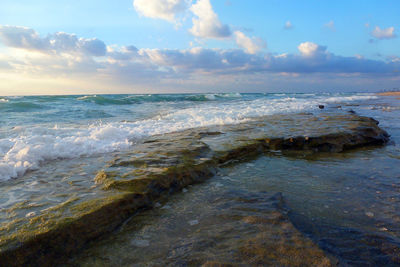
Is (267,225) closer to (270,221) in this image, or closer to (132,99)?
(270,221)

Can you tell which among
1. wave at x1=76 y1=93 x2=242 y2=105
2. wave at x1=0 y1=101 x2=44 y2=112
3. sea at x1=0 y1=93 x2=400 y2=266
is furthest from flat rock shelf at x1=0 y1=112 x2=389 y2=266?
wave at x1=76 y1=93 x2=242 y2=105

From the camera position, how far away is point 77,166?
12.5 feet

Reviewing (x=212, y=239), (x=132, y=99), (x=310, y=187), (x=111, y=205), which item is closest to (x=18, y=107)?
(x=132, y=99)

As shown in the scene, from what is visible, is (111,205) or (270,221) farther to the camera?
(111,205)

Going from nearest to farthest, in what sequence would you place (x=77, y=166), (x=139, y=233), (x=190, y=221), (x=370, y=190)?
(x=139, y=233), (x=190, y=221), (x=370, y=190), (x=77, y=166)

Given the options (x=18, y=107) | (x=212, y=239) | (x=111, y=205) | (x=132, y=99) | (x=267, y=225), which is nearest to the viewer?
(x=212, y=239)

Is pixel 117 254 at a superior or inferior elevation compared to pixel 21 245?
inferior

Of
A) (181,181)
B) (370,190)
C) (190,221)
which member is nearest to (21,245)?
(190,221)

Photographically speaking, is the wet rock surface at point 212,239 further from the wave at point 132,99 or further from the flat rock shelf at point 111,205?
the wave at point 132,99

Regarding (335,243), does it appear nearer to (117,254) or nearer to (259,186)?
(259,186)

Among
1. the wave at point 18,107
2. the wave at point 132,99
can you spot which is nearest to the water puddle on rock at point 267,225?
the wave at point 18,107

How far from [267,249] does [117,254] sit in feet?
3.78

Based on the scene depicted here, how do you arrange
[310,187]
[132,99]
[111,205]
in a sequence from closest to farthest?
[111,205] → [310,187] → [132,99]

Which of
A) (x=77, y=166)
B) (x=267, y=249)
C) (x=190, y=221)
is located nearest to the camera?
(x=267, y=249)
